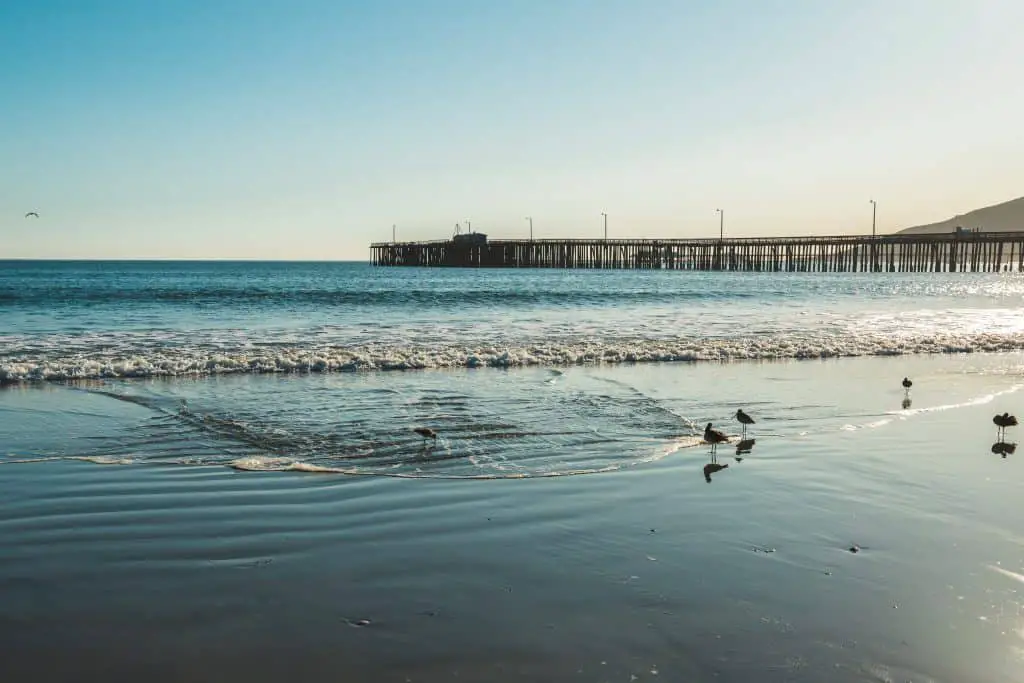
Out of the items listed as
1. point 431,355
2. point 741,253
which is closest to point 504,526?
point 431,355

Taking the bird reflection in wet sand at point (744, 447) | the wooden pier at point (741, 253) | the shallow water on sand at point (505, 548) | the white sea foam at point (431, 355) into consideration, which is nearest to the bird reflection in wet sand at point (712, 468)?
the shallow water on sand at point (505, 548)

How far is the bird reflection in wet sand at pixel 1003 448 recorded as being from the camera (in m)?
8.64

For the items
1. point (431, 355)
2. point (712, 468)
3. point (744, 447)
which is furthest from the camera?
point (431, 355)

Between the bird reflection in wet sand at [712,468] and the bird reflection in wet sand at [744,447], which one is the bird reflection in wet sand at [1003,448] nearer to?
the bird reflection in wet sand at [744,447]

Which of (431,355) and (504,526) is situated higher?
(431,355)

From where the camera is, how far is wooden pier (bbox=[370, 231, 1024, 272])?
7962 centimetres

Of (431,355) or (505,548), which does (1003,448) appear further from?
(431,355)

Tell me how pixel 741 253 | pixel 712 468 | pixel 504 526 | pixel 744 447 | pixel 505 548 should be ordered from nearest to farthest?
pixel 505 548 → pixel 504 526 → pixel 712 468 → pixel 744 447 → pixel 741 253

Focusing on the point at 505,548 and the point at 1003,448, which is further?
the point at 1003,448

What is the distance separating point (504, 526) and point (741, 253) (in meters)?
89.7

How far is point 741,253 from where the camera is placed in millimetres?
91750

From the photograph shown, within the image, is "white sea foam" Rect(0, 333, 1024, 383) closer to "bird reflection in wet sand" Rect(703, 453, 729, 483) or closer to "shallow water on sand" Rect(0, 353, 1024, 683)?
"shallow water on sand" Rect(0, 353, 1024, 683)

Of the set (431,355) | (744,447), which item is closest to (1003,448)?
(744,447)

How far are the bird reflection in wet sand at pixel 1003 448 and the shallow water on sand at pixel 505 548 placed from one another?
171 millimetres
